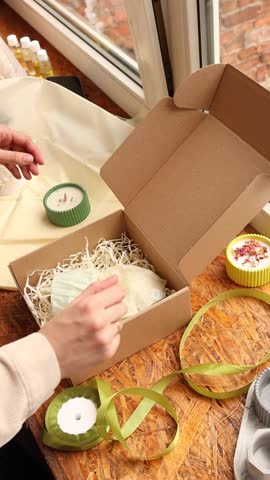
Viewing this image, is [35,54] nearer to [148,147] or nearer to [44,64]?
[44,64]

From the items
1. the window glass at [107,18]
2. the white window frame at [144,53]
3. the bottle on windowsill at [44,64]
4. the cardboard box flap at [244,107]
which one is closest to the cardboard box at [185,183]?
the cardboard box flap at [244,107]

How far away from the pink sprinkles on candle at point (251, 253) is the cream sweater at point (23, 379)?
418 millimetres

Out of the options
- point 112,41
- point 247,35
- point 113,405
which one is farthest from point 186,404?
point 112,41

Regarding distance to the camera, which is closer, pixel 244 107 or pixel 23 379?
pixel 23 379

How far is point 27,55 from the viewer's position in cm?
153

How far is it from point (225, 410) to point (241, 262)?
0.89ft

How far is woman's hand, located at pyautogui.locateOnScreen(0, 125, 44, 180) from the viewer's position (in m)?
1.03

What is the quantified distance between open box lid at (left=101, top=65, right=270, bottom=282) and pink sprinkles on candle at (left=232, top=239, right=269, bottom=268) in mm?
126

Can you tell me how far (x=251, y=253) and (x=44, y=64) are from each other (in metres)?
0.87

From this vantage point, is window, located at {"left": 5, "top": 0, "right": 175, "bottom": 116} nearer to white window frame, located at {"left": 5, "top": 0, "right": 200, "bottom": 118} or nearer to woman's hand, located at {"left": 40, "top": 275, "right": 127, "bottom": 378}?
white window frame, located at {"left": 5, "top": 0, "right": 200, "bottom": 118}

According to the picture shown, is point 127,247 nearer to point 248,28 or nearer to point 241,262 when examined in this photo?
point 241,262

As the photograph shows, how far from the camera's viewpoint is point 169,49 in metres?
1.12

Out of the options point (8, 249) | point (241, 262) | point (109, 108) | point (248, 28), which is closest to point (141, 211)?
point (241, 262)

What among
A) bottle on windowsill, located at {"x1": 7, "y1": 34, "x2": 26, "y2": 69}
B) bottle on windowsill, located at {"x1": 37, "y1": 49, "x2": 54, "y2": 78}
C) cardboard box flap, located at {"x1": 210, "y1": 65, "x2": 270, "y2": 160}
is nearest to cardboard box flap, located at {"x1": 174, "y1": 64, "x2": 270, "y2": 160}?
cardboard box flap, located at {"x1": 210, "y1": 65, "x2": 270, "y2": 160}
